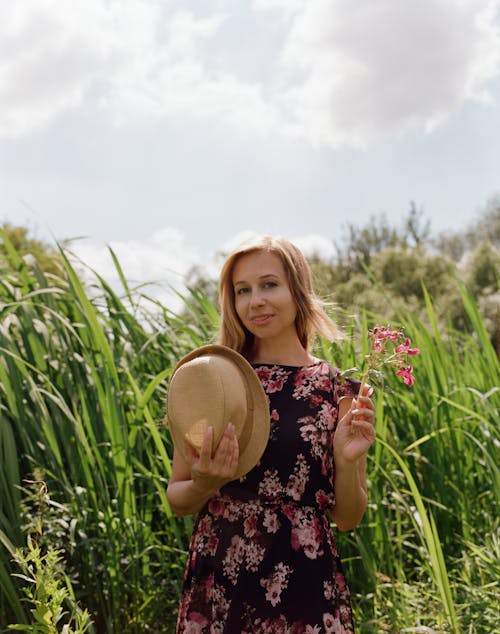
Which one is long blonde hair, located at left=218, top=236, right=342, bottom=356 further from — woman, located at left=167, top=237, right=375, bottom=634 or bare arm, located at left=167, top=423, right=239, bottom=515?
bare arm, located at left=167, top=423, right=239, bottom=515

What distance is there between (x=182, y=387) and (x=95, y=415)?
1001mm

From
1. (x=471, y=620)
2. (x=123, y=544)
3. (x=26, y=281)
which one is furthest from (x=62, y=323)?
(x=471, y=620)

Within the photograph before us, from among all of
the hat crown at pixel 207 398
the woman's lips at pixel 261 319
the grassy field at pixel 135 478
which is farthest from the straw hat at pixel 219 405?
the grassy field at pixel 135 478

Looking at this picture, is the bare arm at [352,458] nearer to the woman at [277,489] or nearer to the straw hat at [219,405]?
the woman at [277,489]

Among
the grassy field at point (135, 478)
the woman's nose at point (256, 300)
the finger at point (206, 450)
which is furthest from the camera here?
the grassy field at point (135, 478)

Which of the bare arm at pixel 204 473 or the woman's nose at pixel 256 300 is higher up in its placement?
the woman's nose at pixel 256 300

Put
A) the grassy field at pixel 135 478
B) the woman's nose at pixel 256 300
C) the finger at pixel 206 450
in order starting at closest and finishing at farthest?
the finger at pixel 206 450
the woman's nose at pixel 256 300
the grassy field at pixel 135 478

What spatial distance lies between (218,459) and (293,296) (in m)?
0.49

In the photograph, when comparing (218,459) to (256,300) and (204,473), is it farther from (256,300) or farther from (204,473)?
(256,300)

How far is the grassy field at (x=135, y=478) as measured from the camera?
227 cm

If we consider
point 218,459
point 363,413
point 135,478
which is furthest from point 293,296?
point 135,478

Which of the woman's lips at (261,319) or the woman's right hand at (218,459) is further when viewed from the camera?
the woman's lips at (261,319)

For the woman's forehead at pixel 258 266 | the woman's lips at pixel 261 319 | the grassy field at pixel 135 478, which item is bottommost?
the grassy field at pixel 135 478

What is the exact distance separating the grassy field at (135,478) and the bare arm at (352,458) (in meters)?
0.49
